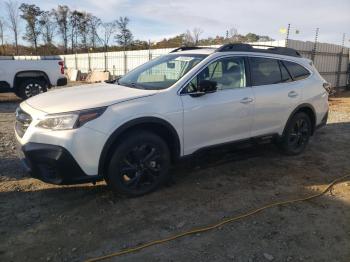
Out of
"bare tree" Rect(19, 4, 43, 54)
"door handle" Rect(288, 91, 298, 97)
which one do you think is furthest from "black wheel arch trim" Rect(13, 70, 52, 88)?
"bare tree" Rect(19, 4, 43, 54)

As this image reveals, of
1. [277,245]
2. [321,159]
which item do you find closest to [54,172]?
[277,245]

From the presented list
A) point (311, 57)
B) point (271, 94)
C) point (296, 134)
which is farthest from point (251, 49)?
point (311, 57)

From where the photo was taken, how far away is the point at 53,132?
3930 mm

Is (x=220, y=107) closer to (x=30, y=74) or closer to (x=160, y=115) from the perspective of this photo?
(x=160, y=115)

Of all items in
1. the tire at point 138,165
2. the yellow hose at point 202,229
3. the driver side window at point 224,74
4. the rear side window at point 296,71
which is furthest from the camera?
the rear side window at point 296,71

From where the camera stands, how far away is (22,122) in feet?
14.1

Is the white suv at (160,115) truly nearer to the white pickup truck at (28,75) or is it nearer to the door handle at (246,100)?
the door handle at (246,100)

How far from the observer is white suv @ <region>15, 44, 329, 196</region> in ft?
13.1

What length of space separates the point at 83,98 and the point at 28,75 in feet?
29.0

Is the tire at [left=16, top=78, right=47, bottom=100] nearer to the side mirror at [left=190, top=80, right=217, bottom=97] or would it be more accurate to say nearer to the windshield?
the windshield

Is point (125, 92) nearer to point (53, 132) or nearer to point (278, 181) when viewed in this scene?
point (53, 132)

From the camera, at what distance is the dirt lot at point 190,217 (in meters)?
3.44

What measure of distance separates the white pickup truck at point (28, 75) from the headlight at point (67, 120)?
8953mm

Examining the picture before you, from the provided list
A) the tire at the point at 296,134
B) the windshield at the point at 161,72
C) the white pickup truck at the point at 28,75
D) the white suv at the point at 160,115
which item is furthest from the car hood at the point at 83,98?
the white pickup truck at the point at 28,75
